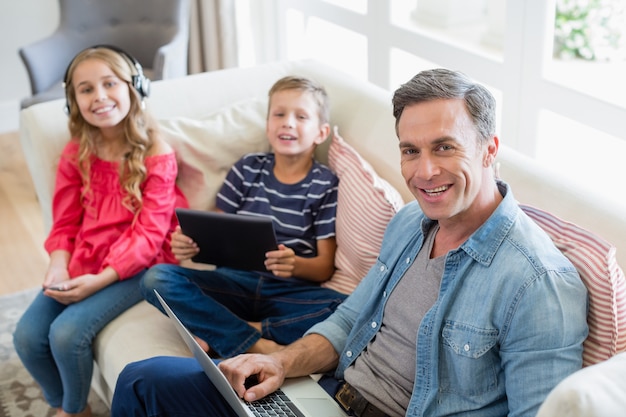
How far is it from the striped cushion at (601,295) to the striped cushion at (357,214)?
0.62m

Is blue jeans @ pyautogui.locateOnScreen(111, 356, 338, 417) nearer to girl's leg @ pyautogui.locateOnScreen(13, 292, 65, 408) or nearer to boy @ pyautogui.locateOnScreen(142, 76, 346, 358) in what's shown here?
boy @ pyautogui.locateOnScreen(142, 76, 346, 358)

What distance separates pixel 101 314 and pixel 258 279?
1.41 ft

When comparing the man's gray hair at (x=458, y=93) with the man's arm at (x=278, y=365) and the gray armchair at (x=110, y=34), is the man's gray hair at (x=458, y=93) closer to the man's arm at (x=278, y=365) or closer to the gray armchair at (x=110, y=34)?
the man's arm at (x=278, y=365)

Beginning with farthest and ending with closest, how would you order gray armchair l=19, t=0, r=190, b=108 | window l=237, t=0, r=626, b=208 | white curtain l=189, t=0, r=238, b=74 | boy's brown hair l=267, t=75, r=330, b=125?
white curtain l=189, t=0, r=238, b=74
gray armchair l=19, t=0, r=190, b=108
window l=237, t=0, r=626, b=208
boy's brown hair l=267, t=75, r=330, b=125

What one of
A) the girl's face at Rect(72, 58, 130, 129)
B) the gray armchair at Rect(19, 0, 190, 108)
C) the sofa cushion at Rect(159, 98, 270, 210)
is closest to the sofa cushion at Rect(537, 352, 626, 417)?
the sofa cushion at Rect(159, 98, 270, 210)

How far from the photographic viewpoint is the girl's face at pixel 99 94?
7.56ft

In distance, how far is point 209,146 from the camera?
2.40 metres

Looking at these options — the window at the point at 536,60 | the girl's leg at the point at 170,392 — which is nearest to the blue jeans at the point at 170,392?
the girl's leg at the point at 170,392

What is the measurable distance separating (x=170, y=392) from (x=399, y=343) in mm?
478

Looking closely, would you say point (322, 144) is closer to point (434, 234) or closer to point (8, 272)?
point (434, 234)

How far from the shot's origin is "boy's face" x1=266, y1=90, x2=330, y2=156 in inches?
87.8

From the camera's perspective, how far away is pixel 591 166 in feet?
9.04

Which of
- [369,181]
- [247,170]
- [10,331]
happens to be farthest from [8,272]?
[369,181]

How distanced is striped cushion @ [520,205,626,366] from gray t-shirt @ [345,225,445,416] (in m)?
0.27
